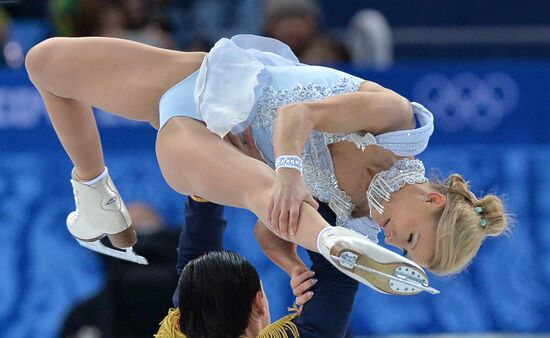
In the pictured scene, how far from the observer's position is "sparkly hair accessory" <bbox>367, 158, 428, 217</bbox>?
3.01 m

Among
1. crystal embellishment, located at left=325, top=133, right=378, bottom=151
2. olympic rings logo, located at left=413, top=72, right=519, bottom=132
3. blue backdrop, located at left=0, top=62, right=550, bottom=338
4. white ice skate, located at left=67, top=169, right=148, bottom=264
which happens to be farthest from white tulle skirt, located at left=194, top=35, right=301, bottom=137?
olympic rings logo, located at left=413, top=72, right=519, bottom=132

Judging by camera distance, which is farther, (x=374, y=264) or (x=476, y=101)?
(x=476, y=101)

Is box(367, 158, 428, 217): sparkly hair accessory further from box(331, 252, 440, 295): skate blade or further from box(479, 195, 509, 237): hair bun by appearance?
box(331, 252, 440, 295): skate blade

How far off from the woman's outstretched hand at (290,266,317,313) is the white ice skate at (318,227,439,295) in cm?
39

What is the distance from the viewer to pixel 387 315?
210 inches

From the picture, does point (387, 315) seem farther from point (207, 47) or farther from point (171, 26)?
point (171, 26)

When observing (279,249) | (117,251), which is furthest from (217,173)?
(117,251)

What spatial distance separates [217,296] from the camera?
2.69 metres

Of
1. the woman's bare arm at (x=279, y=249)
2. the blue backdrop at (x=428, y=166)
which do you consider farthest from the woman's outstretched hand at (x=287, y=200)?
the blue backdrop at (x=428, y=166)

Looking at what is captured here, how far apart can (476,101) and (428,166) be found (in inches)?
16.1

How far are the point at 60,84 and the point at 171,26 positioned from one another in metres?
3.01

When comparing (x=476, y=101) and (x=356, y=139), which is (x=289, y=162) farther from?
(x=476, y=101)

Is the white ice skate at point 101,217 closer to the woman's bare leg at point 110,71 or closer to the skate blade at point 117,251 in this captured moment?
the skate blade at point 117,251

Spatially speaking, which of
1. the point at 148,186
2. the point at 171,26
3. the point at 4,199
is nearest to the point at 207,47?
the point at 171,26
